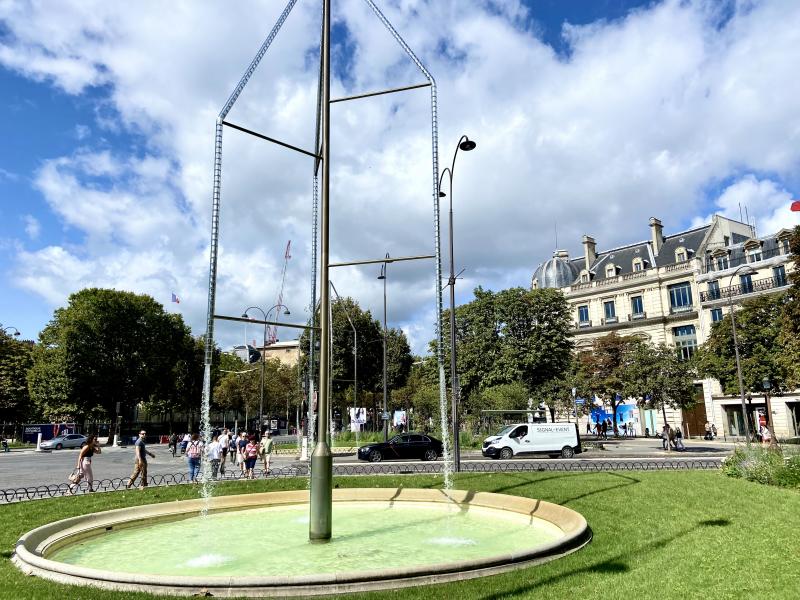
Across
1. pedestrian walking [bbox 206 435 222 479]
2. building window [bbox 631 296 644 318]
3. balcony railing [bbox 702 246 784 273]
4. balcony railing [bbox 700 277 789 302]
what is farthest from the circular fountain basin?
building window [bbox 631 296 644 318]

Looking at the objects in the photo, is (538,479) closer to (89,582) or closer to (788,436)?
(89,582)

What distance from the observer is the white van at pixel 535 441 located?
31.2m

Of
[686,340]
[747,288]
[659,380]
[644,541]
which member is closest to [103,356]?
[659,380]

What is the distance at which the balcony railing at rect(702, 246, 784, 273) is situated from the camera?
174 feet

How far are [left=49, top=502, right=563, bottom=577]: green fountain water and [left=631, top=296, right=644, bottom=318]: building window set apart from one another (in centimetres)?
5893

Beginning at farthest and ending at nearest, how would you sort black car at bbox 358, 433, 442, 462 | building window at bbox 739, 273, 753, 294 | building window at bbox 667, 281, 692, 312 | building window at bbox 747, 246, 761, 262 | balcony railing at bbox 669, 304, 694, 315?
building window at bbox 667, 281, 692, 312 → balcony railing at bbox 669, 304, 694, 315 → building window at bbox 747, 246, 761, 262 → building window at bbox 739, 273, 753, 294 → black car at bbox 358, 433, 442, 462

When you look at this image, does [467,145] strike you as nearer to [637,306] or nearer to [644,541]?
[644,541]

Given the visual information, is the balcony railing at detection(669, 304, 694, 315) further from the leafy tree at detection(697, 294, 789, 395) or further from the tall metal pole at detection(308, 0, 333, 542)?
the tall metal pole at detection(308, 0, 333, 542)

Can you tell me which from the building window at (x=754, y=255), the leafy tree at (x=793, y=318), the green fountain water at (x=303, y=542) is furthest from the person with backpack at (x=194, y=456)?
the building window at (x=754, y=255)

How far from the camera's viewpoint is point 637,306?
6656 centimetres

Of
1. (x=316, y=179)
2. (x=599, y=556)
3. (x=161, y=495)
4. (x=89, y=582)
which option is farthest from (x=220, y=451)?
(x=599, y=556)

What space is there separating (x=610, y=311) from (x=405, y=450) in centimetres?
4693

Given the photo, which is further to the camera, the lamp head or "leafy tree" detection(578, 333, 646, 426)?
"leafy tree" detection(578, 333, 646, 426)

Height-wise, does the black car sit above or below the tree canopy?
below
